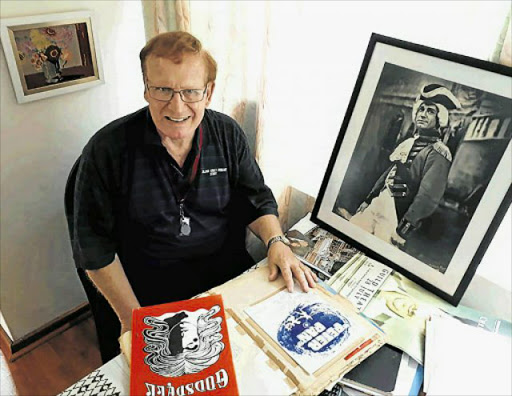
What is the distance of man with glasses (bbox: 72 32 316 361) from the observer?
109 cm

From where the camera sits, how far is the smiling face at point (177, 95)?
1.05m

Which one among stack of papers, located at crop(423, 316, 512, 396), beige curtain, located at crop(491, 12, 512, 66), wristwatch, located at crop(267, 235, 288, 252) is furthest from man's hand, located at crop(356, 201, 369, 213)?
beige curtain, located at crop(491, 12, 512, 66)

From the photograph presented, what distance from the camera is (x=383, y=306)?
3.65 feet

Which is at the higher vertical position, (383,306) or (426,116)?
(426,116)

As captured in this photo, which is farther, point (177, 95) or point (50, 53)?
point (50, 53)

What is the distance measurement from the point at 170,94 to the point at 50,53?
1.68 ft

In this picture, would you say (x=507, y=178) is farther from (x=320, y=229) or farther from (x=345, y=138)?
(x=320, y=229)

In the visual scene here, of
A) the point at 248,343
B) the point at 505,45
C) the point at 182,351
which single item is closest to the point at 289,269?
the point at 248,343

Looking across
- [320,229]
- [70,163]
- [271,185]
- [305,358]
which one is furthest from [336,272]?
[70,163]

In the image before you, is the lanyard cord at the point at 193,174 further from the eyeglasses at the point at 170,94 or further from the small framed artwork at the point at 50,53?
the small framed artwork at the point at 50,53

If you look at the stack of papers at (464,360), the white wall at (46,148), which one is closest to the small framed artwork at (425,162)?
the stack of papers at (464,360)

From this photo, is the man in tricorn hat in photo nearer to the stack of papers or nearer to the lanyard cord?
the stack of papers

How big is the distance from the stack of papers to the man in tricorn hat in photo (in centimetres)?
25

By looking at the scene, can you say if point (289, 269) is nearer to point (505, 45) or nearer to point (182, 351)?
point (182, 351)
